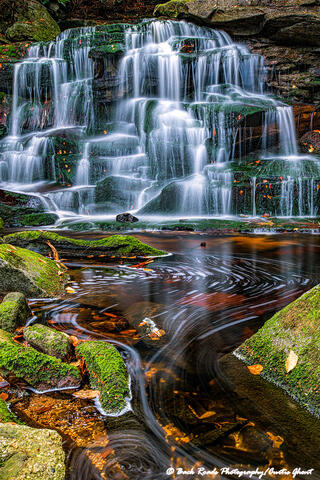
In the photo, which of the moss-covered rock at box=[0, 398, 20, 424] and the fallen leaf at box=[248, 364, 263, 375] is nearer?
the moss-covered rock at box=[0, 398, 20, 424]

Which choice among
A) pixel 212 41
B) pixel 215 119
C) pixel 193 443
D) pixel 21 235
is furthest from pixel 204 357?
pixel 212 41

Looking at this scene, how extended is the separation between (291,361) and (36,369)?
154 cm

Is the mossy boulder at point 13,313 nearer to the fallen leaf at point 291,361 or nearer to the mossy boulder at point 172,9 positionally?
the fallen leaf at point 291,361

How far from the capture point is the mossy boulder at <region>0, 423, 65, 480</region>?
4.24ft

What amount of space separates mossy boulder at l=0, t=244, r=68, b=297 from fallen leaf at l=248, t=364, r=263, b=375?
7.72ft

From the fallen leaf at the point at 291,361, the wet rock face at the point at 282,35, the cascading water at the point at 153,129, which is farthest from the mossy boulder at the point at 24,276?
the wet rock face at the point at 282,35

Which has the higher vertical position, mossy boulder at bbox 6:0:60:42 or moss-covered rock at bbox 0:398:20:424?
mossy boulder at bbox 6:0:60:42

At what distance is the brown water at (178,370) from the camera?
5.21 feet

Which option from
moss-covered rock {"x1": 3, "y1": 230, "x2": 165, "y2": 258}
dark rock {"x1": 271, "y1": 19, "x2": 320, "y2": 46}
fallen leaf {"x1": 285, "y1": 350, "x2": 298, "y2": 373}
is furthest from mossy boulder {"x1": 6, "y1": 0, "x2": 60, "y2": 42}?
fallen leaf {"x1": 285, "y1": 350, "x2": 298, "y2": 373}

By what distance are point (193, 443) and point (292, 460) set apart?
450 mm

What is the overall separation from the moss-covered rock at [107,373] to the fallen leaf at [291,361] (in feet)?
3.16

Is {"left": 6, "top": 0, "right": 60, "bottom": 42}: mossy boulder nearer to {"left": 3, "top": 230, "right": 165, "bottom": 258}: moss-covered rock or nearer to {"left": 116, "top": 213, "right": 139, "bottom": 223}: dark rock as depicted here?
{"left": 116, "top": 213, "right": 139, "bottom": 223}: dark rock

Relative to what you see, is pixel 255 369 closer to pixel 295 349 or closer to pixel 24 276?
pixel 295 349

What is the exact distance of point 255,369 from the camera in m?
2.24
